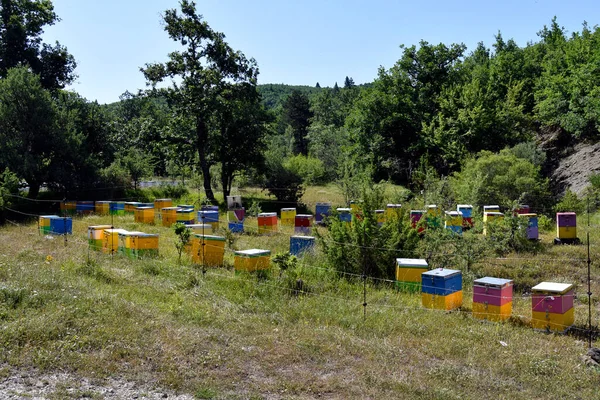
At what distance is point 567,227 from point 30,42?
2999cm

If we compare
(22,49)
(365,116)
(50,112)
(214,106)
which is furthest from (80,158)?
(365,116)

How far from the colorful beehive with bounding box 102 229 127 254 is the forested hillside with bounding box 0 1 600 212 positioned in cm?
1037

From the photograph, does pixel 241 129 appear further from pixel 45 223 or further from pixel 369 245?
pixel 369 245

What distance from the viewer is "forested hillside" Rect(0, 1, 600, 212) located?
23.5 metres

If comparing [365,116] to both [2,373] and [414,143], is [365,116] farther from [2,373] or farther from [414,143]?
[2,373]

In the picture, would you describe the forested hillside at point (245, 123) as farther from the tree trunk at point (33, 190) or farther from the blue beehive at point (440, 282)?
the blue beehive at point (440, 282)

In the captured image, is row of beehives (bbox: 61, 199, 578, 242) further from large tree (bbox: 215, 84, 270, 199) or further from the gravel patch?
large tree (bbox: 215, 84, 270, 199)

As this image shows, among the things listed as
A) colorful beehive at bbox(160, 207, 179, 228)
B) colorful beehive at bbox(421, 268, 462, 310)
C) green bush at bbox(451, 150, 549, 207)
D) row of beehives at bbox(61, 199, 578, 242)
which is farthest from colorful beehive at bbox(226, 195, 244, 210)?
colorful beehive at bbox(421, 268, 462, 310)

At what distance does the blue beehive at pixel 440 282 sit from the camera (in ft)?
27.3

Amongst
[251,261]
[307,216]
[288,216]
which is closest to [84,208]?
[288,216]

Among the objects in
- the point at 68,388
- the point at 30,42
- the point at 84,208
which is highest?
the point at 30,42

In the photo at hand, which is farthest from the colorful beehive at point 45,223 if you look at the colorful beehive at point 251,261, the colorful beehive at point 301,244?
the colorful beehive at point 251,261

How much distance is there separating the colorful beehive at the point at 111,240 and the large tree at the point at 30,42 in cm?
1978

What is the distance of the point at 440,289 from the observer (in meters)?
8.35
